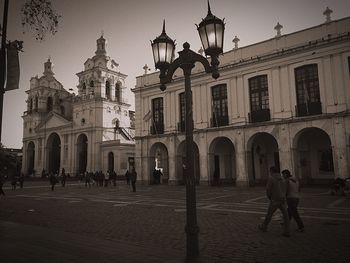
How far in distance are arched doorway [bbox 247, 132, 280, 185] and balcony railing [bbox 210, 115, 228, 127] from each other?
2886 mm

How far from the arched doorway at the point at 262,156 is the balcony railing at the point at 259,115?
6.69 feet

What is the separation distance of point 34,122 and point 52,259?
6284 centimetres

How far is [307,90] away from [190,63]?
18.9 metres

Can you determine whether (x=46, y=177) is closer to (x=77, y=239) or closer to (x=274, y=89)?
(x=274, y=89)

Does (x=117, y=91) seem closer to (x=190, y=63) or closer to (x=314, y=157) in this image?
(x=314, y=157)

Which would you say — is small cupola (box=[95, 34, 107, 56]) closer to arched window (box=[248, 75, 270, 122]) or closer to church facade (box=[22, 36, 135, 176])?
church facade (box=[22, 36, 135, 176])

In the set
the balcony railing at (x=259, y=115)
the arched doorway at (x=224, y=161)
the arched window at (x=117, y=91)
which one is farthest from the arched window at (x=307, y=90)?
the arched window at (x=117, y=91)

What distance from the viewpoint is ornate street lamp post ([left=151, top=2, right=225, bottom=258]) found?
18.0ft

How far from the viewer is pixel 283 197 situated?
25.9ft

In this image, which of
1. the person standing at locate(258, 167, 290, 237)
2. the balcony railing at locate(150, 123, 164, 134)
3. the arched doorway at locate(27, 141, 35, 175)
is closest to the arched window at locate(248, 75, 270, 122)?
the balcony railing at locate(150, 123, 164, 134)

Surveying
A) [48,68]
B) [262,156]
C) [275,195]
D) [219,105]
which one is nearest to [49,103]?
[48,68]

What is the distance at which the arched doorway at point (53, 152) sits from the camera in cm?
5900

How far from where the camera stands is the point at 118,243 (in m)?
6.68

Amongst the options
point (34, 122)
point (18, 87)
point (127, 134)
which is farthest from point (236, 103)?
point (34, 122)
